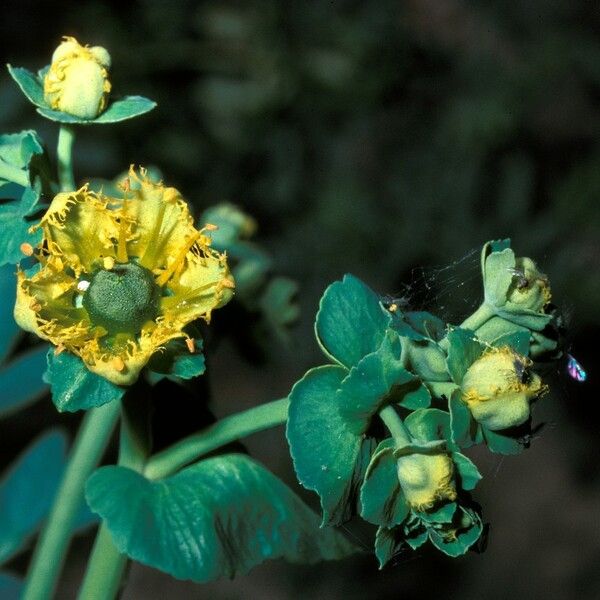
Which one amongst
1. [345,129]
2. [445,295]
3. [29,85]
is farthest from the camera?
[345,129]

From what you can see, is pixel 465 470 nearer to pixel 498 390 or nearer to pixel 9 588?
pixel 498 390

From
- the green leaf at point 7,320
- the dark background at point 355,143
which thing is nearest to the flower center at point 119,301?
the green leaf at point 7,320

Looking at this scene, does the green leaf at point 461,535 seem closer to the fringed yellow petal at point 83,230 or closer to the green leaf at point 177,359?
the green leaf at point 177,359

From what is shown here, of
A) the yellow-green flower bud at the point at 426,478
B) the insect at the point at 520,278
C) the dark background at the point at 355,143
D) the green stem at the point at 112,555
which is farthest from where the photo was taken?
the dark background at the point at 355,143

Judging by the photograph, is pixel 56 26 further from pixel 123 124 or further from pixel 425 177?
pixel 425 177

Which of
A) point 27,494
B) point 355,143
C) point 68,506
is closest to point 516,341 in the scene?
point 68,506

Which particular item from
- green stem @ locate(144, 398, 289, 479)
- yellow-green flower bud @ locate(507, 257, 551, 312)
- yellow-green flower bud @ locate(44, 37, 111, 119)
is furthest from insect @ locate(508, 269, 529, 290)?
yellow-green flower bud @ locate(44, 37, 111, 119)

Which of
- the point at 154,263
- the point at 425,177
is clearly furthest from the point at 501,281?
the point at 425,177

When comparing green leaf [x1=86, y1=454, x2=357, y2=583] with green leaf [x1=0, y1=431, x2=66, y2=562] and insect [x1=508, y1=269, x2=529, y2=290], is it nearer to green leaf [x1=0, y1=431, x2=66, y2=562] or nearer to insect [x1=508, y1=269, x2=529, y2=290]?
insect [x1=508, y1=269, x2=529, y2=290]
